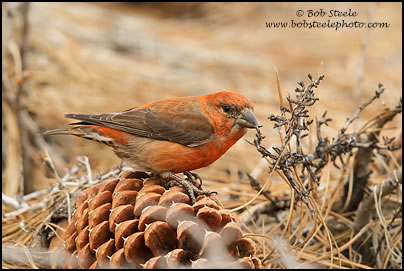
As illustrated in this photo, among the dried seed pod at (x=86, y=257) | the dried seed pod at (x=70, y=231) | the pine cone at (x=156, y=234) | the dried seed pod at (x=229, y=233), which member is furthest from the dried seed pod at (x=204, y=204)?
the dried seed pod at (x=70, y=231)

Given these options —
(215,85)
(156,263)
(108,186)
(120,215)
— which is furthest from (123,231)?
(215,85)

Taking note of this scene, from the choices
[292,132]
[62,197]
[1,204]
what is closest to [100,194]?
[62,197]

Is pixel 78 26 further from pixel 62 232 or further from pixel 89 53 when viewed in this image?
pixel 62 232

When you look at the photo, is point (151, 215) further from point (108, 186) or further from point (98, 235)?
point (108, 186)

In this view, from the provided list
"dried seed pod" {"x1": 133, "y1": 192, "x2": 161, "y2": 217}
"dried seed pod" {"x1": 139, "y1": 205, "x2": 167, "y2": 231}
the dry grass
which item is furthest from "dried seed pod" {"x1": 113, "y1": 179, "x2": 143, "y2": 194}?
the dry grass

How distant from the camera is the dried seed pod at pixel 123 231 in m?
1.72

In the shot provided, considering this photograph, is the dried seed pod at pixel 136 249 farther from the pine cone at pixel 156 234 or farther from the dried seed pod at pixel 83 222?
the dried seed pod at pixel 83 222

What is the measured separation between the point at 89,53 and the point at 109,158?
1.56m

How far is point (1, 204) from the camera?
105 inches

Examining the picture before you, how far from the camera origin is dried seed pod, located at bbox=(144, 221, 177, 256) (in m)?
1.65

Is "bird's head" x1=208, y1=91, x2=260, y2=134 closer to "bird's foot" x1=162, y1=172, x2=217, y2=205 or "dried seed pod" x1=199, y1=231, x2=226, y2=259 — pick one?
"bird's foot" x1=162, y1=172, x2=217, y2=205

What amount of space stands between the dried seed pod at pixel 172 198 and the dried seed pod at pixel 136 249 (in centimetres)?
15

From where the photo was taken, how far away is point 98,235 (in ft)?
5.80

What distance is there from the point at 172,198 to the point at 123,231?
0.22 meters
